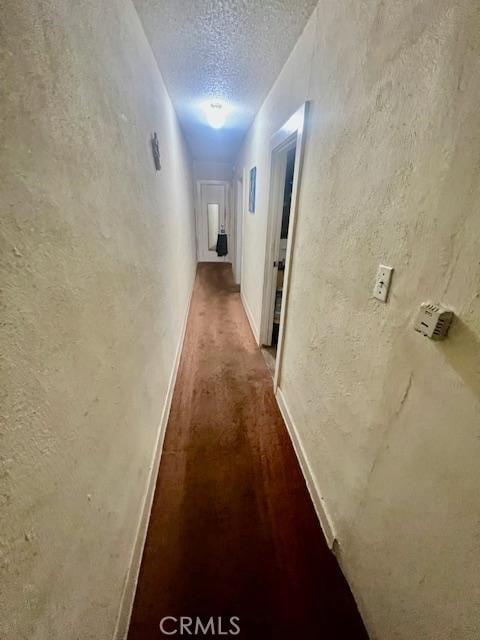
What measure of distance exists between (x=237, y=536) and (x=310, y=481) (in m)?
0.46

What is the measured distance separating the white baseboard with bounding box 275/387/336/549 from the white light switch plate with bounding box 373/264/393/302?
3.43ft

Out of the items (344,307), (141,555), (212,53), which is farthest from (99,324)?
(212,53)

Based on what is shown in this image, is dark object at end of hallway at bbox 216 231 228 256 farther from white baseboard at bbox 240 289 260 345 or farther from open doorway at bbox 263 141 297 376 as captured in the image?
open doorway at bbox 263 141 297 376

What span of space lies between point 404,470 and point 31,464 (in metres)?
0.92

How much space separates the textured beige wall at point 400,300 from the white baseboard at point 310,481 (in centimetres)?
7

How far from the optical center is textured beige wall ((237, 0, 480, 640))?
54 cm

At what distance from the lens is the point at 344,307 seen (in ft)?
3.36

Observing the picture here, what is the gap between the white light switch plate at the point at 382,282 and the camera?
0.76 m

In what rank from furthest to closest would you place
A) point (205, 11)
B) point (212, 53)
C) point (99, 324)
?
1. point (212, 53)
2. point (205, 11)
3. point (99, 324)

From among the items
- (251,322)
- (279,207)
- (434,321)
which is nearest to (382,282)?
(434,321)

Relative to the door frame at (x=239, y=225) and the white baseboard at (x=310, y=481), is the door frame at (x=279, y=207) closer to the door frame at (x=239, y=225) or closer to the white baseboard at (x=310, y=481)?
the white baseboard at (x=310, y=481)

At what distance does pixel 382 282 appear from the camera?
2.57ft

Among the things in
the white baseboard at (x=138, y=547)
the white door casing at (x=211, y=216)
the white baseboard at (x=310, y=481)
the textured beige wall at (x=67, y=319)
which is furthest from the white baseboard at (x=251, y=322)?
the white door casing at (x=211, y=216)

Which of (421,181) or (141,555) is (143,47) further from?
(141,555)
